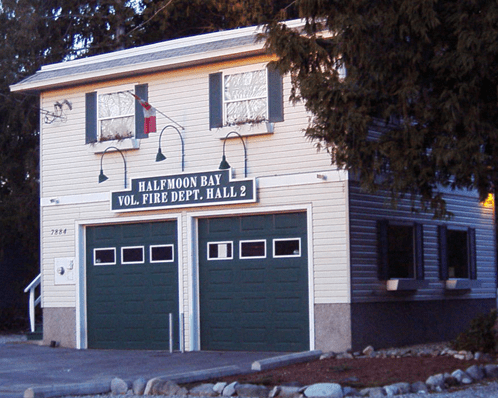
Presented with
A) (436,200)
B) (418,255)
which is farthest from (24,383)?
(418,255)

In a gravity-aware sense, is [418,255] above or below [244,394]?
above

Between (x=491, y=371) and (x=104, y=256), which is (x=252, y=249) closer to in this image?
(x=104, y=256)

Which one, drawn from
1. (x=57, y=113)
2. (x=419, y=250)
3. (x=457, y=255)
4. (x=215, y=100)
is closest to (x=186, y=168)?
(x=215, y=100)

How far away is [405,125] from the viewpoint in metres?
12.6

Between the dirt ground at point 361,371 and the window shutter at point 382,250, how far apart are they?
8.25ft

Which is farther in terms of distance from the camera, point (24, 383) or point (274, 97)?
point (274, 97)

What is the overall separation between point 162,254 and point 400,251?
4.90m

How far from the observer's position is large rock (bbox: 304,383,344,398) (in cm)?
1046

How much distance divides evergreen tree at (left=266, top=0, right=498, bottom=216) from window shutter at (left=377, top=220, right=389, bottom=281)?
299 centimetres

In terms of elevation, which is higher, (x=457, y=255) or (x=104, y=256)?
(x=104, y=256)

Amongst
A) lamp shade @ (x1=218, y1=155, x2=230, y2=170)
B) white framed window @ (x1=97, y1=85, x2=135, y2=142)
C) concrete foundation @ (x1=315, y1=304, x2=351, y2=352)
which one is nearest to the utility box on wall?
white framed window @ (x1=97, y1=85, x2=135, y2=142)

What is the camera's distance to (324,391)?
414 inches

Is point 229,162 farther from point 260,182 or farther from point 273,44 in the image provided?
point 273,44

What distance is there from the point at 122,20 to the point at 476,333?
57.8 ft
